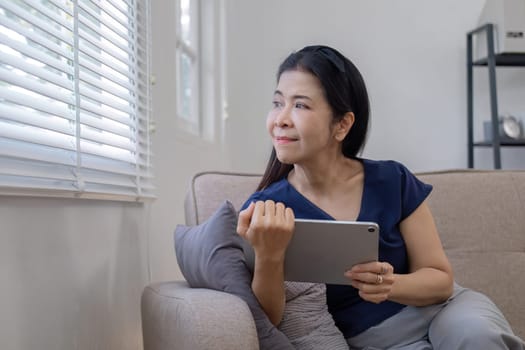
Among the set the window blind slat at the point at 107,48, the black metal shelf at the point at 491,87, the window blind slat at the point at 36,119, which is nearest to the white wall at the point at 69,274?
the window blind slat at the point at 36,119

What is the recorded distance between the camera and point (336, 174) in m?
1.45

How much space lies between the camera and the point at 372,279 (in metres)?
1.13

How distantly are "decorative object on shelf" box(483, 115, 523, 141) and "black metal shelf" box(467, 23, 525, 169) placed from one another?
6 cm

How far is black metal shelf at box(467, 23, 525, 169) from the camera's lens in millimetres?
3418

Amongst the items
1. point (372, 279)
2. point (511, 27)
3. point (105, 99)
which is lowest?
point (372, 279)

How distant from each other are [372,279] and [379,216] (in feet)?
0.84

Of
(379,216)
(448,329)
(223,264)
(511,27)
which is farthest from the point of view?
(511,27)

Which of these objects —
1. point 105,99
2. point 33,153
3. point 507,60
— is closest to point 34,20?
point 33,153

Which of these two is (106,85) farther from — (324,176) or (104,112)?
(324,176)

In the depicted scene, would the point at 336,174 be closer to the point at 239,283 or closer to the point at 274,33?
the point at 239,283

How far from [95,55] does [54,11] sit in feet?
0.61

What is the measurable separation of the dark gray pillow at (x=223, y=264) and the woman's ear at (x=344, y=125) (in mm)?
307

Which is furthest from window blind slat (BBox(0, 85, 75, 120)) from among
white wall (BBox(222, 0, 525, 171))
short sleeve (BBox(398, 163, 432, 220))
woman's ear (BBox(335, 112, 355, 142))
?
white wall (BBox(222, 0, 525, 171))

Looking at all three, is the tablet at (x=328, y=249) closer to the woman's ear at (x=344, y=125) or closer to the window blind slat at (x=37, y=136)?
the woman's ear at (x=344, y=125)
